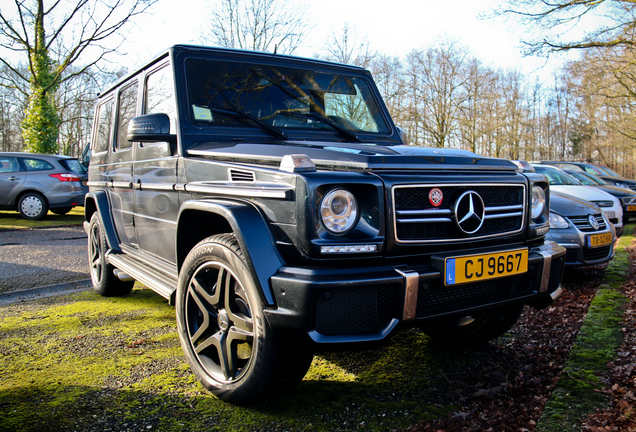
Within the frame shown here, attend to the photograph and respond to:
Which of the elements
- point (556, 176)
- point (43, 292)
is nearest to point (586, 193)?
point (556, 176)

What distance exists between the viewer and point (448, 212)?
7.65 ft

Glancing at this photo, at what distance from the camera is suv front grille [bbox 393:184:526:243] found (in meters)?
2.21

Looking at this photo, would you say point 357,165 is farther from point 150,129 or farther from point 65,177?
point 65,177

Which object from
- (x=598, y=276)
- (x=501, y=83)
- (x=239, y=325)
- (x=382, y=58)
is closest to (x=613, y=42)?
(x=598, y=276)

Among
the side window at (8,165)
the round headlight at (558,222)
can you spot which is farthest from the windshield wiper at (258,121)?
the side window at (8,165)

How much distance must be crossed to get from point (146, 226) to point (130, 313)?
3.50 ft

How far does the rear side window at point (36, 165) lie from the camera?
12180mm

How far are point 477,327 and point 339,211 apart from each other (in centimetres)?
178

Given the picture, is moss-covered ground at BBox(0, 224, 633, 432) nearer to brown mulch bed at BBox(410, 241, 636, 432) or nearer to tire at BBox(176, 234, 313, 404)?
brown mulch bed at BBox(410, 241, 636, 432)

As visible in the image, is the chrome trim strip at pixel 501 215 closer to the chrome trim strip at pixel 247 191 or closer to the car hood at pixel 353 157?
the car hood at pixel 353 157

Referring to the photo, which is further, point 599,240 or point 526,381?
point 599,240

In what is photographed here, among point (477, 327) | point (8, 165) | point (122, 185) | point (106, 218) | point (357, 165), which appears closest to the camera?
point (357, 165)

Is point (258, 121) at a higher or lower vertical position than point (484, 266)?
higher

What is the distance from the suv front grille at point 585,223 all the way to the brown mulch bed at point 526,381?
1782 millimetres
